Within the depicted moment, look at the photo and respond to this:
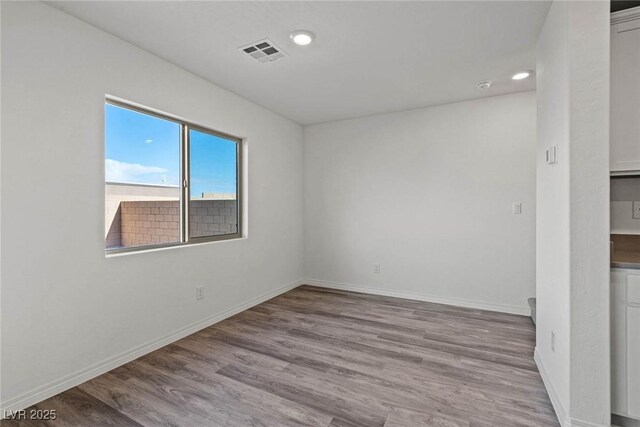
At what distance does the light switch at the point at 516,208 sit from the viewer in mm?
3402

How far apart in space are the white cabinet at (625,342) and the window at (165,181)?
10.6 ft

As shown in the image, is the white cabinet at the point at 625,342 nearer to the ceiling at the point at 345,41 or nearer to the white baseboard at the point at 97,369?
the ceiling at the point at 345,41

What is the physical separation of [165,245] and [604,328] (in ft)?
10.4

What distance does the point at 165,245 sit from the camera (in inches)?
110

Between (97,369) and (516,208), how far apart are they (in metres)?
4.20

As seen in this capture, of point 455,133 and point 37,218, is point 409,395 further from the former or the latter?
point 455,133

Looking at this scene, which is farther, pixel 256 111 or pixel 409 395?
pixel 256 111

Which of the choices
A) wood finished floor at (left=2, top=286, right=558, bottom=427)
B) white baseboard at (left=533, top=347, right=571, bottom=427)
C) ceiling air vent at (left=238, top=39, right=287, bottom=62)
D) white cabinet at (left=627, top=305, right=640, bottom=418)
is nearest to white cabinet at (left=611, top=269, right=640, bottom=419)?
white cabinet at (left=627, top=305, right=640, bottom=418)

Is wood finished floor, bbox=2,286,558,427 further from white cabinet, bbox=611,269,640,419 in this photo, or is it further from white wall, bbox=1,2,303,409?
white cabinet, bbox=611,269,640,419

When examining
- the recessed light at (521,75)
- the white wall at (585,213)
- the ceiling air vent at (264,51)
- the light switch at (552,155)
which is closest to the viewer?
the white wall at (585,213)

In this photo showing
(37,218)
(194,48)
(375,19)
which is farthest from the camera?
(194,48)

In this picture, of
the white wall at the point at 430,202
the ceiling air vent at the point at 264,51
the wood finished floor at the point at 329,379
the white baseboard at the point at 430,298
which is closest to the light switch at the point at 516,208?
the white wall at the point at 430,202

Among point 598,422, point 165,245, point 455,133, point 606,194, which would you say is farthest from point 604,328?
point 165,245

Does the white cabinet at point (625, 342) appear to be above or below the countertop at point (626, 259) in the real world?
below
